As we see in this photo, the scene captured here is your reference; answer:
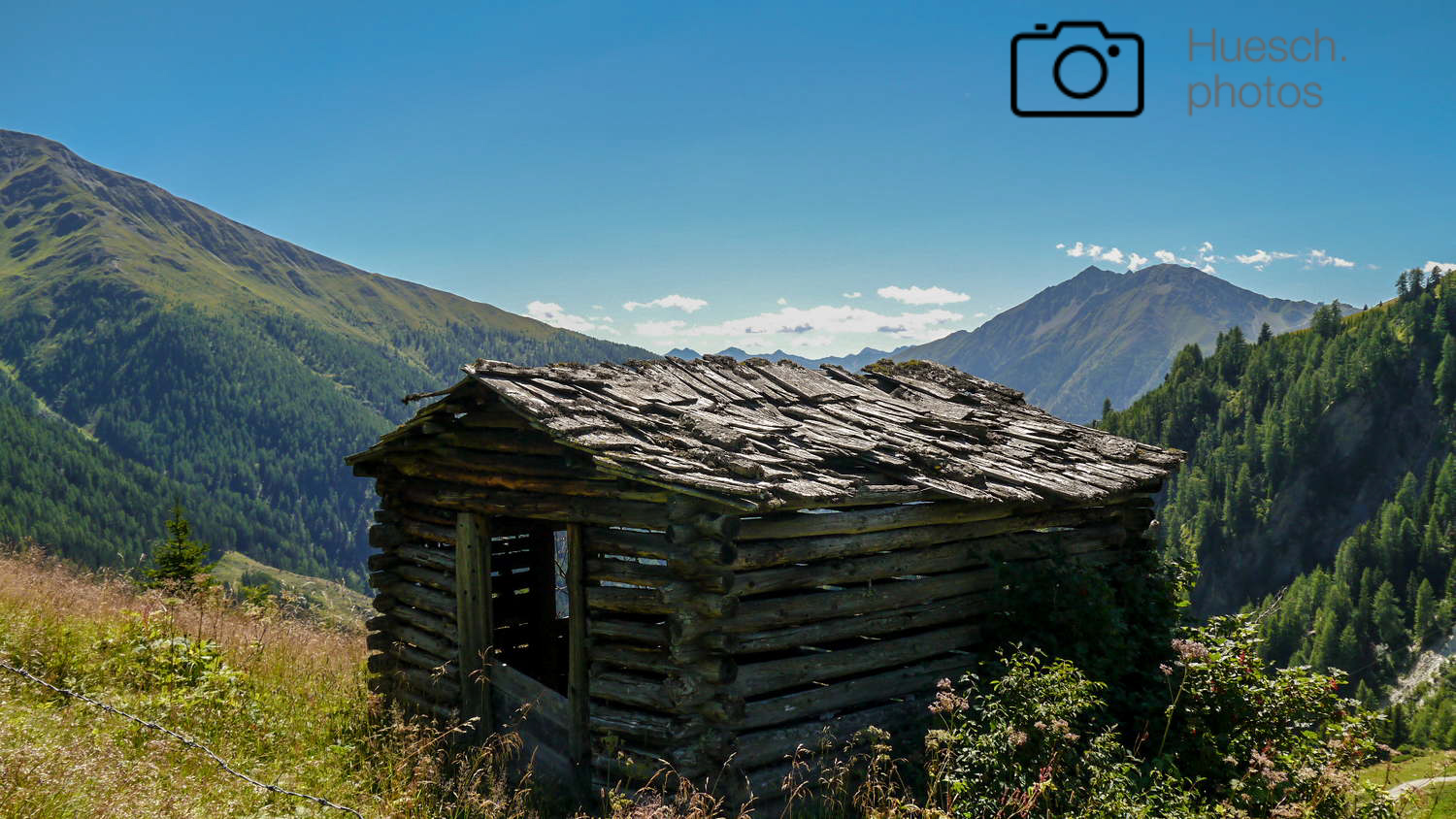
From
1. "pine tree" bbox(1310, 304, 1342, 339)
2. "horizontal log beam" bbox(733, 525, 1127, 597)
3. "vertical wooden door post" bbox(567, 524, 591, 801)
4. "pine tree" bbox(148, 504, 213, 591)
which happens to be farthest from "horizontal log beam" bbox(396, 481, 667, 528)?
"pine tree" bbox(1310, 304, 1342, 339)

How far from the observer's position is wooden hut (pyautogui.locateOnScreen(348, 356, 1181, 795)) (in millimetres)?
6676

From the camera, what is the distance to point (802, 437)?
26.5 ft

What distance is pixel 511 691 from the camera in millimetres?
8383

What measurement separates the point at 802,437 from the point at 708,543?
1.89 meters

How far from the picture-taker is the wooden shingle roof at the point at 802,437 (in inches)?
265

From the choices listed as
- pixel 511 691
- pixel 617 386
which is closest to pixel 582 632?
pixel 511 691

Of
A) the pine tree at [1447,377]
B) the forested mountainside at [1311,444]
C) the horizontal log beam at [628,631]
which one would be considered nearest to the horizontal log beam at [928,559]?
the horizontal log beam at [628,631]

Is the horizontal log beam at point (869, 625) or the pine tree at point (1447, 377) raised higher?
the pine tree at point (1447, 377)

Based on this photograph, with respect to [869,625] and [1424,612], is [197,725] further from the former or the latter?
[1424,612]

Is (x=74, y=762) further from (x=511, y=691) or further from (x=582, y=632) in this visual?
(x=511, y=691)

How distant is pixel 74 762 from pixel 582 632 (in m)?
3.65

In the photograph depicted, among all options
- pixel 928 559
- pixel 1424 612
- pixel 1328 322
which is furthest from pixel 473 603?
pixel 1328 322

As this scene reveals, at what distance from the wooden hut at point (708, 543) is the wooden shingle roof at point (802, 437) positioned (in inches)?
1.2

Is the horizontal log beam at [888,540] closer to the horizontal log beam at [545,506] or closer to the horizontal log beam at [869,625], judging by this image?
the horizontal log beam at [869,625]
